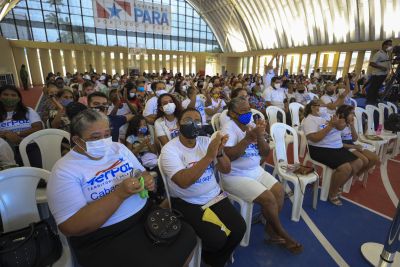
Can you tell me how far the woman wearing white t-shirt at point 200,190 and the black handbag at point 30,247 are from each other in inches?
34.8

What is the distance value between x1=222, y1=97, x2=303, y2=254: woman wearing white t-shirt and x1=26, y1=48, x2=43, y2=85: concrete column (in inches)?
890

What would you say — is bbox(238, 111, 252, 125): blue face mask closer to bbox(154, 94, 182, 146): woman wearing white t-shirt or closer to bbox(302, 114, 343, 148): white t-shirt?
bbox(154, 94, 182, 146): woman wearing white t-shirt

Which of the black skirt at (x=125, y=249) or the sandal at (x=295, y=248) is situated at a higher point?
the black skirt at (x=125, y=249)

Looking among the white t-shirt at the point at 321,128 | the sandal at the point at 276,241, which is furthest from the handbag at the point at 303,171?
the sandal at the point at 276,241

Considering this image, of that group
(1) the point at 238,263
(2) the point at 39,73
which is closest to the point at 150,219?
(1) the point at 238,263

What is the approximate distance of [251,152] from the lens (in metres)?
2.42

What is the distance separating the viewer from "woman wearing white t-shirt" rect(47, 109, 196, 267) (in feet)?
4.37

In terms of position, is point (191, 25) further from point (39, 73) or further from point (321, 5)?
point (39, 73)

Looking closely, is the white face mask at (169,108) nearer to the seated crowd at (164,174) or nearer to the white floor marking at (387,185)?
the seated crowd at (164,174)

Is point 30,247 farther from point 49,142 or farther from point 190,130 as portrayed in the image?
point 49,142

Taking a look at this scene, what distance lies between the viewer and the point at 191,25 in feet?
86.6

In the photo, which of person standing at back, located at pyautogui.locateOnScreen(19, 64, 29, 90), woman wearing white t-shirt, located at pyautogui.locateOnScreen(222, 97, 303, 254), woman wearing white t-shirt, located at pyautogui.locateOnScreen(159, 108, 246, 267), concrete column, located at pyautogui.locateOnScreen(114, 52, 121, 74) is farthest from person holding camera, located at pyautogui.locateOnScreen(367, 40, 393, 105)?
concrete column, located at pyautogui.locateOnScreen(114, 52, 121, 74)

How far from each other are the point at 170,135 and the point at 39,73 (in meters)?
21.9

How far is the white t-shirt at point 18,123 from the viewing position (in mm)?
2908
